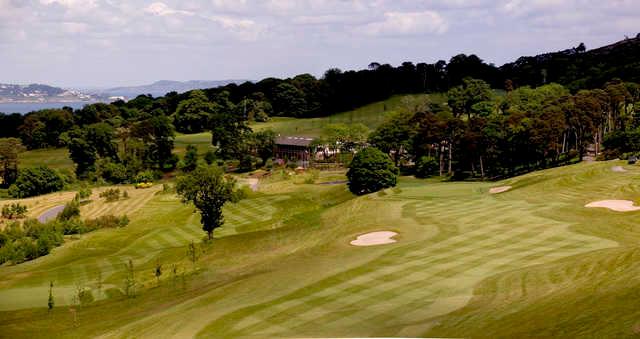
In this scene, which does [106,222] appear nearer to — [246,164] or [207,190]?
[207,190]

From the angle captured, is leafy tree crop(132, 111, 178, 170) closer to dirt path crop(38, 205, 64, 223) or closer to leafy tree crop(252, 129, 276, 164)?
leafy tree crop(252, 129, 276, 164)

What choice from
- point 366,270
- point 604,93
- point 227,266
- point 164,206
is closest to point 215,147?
point 164,206

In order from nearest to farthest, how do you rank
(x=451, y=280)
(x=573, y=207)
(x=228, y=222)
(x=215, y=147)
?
1. (x=451, y=280)
2. (x=573, y=207)
3. (x=228, y=222)
4. (x=215, y=147)

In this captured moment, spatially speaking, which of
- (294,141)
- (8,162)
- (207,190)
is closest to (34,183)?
(8,162)

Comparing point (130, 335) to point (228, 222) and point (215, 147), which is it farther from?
point (215, 147)

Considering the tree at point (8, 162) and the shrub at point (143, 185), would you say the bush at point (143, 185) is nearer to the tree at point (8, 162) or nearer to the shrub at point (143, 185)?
the shrub at point (143, 185)
